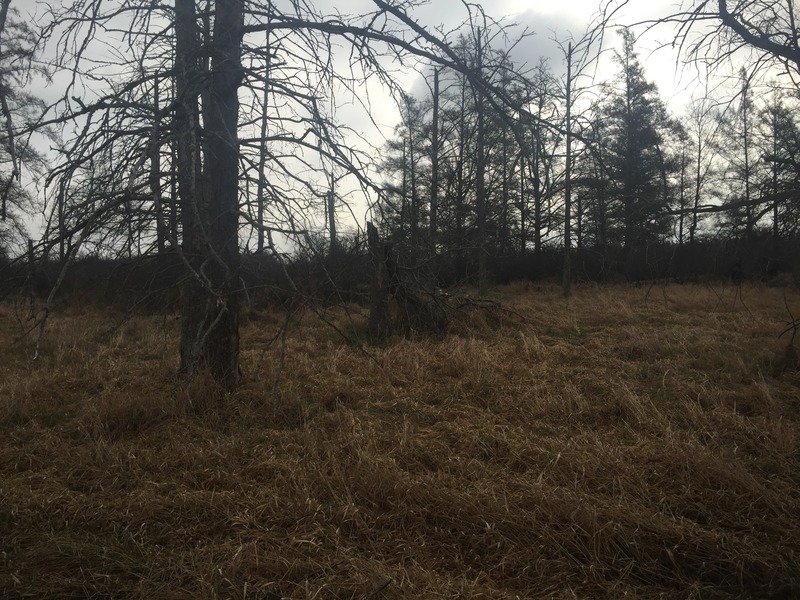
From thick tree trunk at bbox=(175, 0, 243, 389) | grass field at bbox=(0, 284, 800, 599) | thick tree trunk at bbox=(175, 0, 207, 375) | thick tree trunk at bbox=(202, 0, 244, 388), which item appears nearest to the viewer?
grass field at bbox=(0, 284, 800, 599)

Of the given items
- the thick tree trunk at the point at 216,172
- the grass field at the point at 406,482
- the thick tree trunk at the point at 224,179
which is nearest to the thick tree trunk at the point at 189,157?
the thick tree trunk at the point at 216,172

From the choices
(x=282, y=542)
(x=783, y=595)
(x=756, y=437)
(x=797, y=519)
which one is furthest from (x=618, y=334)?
(x=282, y=542)

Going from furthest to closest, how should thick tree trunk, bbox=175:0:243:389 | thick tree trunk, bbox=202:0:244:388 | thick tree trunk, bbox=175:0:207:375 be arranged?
thick tree trunk, bbox=202:0:244:388 → thick tree trunk, bbox=175:0:243:389 → thick tree trunk, bbox=175:0:207:375

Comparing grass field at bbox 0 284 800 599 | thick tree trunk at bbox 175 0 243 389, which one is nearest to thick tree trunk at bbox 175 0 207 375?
thick tree trunk at bbox 175 0 243 389

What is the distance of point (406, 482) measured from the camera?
2990 mm

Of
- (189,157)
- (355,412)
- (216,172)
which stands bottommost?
(355,412)

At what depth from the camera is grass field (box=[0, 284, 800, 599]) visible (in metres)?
2.30

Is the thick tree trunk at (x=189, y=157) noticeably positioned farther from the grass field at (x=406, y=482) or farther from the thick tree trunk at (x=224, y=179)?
the grass field at (x=406, y=482)

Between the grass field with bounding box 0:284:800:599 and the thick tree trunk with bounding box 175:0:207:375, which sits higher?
the thick tree trunk with bounding box 175:0:207:375

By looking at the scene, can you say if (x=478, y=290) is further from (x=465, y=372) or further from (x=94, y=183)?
(x=94, y=183)

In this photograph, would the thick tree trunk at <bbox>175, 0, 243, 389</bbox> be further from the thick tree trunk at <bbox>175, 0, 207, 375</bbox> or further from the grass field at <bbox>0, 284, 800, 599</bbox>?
the grass field at <bbox>0, 284, 800, 599</bbox>

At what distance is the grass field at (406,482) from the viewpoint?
7.55 ft

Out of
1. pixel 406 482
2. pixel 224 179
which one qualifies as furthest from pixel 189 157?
pixel 406 482

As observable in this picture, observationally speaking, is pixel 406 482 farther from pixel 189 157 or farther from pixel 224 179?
pixel 224 179
